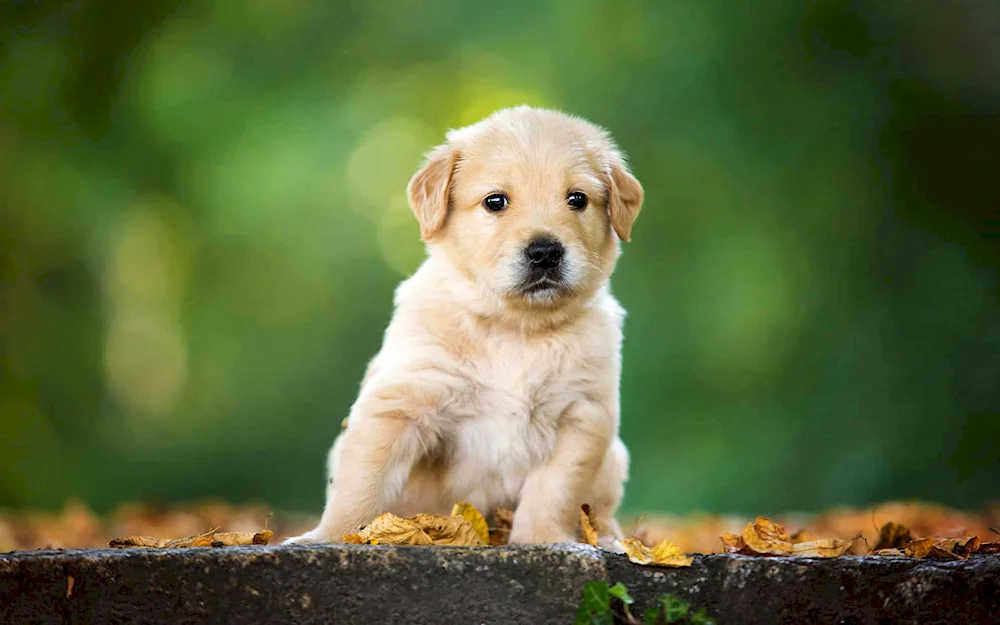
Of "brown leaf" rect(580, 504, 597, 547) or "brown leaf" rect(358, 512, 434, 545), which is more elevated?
"brown leaf" rect(580, 504, 597, 547)

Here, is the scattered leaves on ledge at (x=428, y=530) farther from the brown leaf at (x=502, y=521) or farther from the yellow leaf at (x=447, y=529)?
the brown leaf at (x=502, y=521)

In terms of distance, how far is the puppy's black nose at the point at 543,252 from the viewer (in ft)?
9.95

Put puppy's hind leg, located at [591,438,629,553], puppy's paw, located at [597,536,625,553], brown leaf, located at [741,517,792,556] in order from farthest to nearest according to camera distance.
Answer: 1. puppy's hind leg, located at [591,438,629,553]
2. puppy's paw, located at [597,536,625,553]
3. brown leaf, located at [741,517,792,556]

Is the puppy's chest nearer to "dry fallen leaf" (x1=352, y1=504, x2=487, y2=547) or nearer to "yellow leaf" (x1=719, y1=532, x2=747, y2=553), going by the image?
"dry fallen leaf" (x1=352, y1=504, x2=487, y2=547)

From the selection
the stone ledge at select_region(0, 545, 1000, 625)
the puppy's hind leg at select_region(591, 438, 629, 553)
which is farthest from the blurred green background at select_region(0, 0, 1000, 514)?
the stone ledge at select_region(0, 545, 1000, 625)

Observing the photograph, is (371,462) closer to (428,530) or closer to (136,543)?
(428,530)

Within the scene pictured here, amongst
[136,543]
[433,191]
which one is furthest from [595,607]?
[433,191]

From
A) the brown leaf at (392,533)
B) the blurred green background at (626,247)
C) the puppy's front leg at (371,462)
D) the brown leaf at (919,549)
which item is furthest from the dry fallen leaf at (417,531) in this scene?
the blurred green background at (626,247)

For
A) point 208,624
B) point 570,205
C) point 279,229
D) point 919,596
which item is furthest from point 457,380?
point 279,229

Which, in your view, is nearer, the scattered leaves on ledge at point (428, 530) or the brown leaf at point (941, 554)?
the brown leaf at point (941, 554)

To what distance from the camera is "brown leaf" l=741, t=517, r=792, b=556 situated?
2932mm

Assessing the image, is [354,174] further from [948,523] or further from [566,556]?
[566,556]

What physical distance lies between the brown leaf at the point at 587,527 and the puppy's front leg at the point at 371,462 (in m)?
0.57

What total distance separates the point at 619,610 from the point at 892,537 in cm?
133
